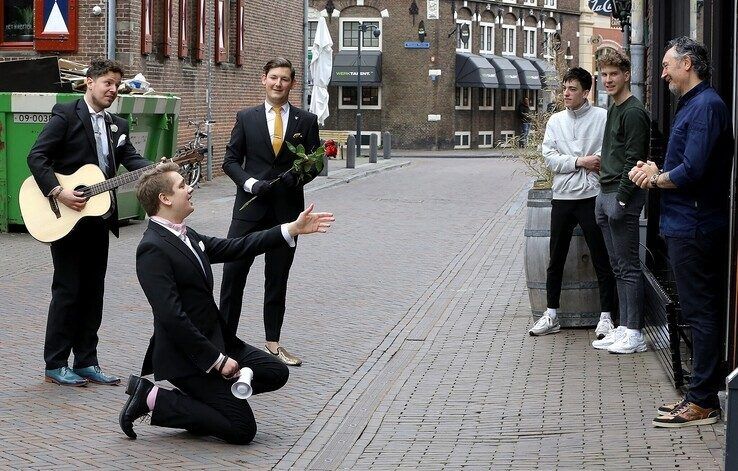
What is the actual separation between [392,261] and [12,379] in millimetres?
6852

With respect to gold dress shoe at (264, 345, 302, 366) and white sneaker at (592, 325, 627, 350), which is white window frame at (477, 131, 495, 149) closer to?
white sneaker at (592, 325, 627, 350)

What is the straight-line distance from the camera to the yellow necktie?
8492 millimetres

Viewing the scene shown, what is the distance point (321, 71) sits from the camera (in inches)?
1270

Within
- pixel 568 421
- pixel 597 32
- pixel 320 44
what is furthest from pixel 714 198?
pixel 597 32

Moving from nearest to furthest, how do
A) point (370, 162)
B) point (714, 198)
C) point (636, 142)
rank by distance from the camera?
point (714, 198)
point (636, 142)
point (370, 162)

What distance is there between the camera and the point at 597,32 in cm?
6378

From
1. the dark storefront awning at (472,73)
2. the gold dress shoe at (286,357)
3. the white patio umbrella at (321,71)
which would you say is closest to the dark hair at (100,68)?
the gold dress shoe at (286,357)

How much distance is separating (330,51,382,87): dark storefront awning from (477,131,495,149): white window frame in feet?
16.6

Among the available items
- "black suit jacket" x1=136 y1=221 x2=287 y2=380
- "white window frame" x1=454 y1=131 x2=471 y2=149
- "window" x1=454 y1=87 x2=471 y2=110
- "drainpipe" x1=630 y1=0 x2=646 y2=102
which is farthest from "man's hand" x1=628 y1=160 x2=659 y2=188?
"window" x1=454 y1=87 x2=471 y2=110

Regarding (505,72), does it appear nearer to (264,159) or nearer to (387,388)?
(264,159)

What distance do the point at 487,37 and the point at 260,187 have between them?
152 ft

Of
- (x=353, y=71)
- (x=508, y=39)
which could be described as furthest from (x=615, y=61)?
(x=508, y=39)

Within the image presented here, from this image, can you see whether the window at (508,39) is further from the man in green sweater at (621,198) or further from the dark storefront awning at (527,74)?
the man in green sweater at (621,198)

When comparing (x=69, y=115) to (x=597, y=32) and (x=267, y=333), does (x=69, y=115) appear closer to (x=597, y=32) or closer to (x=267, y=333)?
(x=267, y=333)
